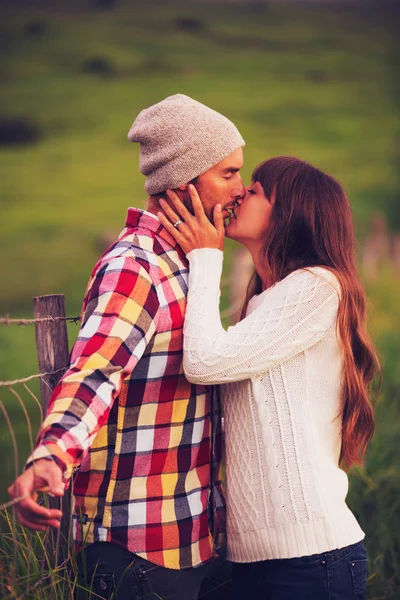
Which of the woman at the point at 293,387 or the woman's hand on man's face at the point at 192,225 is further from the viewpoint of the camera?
the woman's hand on man's face at the point at 192,225

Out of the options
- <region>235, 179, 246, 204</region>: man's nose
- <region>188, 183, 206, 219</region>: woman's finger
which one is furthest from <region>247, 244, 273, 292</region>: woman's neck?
<region>188, 183, 206, 219</region>: woman's finger

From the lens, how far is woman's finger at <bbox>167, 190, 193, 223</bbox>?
6.93 feet

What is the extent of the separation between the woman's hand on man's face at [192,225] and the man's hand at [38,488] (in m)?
0.86

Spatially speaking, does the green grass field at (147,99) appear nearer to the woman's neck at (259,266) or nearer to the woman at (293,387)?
the woman's neck at (259,266)

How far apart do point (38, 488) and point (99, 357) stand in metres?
0.33

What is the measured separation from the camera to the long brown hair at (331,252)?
6.76 feet

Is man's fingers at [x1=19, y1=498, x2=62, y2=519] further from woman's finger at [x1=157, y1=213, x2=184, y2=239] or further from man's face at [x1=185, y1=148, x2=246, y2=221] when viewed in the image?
man's face at [x1=185, y1=148, x2=246, y2=221]

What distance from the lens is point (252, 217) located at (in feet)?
7.45

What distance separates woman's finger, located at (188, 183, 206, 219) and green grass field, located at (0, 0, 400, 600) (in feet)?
25.2

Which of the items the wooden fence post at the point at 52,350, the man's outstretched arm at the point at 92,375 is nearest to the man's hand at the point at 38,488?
the man's outstretched arm at the point at 92,375

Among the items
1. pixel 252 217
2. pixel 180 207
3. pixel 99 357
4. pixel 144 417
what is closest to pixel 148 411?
pixel 144 417

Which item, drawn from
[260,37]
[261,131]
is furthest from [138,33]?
[261,131]

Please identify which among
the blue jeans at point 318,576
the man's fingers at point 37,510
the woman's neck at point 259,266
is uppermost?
the woman's neck at point 259,266

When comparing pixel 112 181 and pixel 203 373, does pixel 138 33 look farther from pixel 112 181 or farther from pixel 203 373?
pixel 203 373
